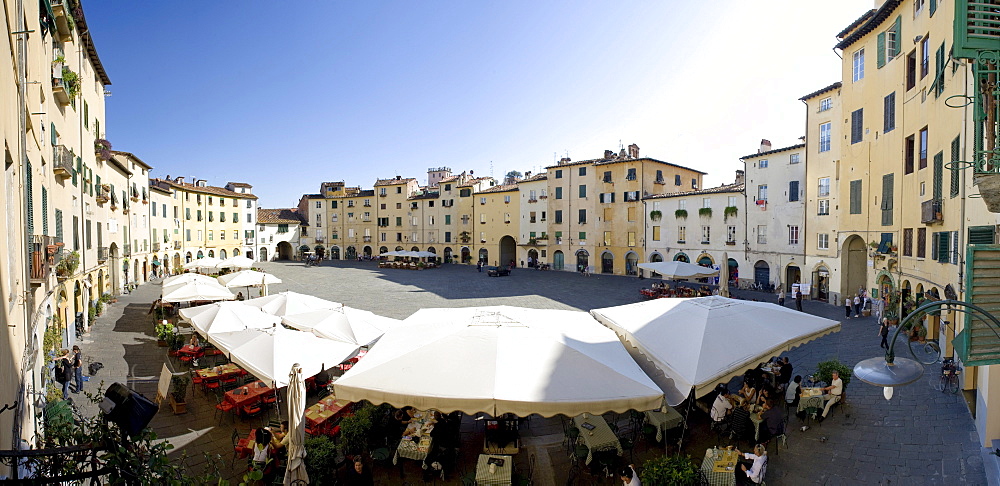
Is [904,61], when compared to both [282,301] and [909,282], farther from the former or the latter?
[282,301]

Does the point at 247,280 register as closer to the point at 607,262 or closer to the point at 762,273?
the point at 762,273

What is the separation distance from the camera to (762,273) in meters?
31.9

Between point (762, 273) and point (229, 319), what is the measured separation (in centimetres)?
3190

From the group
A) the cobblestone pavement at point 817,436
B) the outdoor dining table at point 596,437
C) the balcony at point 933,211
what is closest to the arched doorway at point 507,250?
the cobblestone pavement at point 817,436

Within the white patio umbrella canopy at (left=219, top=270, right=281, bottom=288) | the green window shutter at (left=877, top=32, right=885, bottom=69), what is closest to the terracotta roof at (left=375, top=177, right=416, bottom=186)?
the white patio umbrella canopy at (left=219, top=270, right=281, bottom=288)

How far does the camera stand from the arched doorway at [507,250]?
2190 inches

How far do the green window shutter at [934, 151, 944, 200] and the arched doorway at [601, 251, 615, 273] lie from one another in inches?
1229

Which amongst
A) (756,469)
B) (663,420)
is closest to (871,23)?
(663,420)

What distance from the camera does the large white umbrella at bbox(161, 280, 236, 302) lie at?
16.7 metres

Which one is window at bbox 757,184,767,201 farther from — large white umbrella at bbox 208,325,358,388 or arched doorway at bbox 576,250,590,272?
large white umbrella at bbox 208,325,358,388

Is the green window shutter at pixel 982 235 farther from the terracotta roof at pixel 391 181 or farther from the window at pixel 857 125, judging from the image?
the terracotta roof at pixel 391 181

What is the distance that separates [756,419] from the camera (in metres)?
8.27

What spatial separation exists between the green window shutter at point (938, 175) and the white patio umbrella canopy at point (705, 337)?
22.2ft

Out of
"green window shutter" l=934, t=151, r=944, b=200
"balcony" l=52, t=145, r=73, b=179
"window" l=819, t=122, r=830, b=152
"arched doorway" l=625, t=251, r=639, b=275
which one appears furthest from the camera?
"arched doorway" l=625, t=251, r=639, b=275
